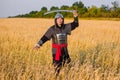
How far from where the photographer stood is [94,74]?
6332 millimetres

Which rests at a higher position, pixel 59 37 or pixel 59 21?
pixel 59 21

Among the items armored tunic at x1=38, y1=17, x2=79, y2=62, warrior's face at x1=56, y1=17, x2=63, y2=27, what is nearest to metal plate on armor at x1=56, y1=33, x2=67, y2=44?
armored tunic at x1=38, y1=17, x2=79, y2=62

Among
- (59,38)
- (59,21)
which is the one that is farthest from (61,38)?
(59,21)

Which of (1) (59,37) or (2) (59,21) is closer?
(2) (59,21)

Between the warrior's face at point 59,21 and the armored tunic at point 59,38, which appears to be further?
the armored tunic at point 59,38

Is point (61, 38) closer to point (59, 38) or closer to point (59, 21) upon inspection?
point (59, 38)

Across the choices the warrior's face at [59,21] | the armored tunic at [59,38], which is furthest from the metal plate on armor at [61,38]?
the warrior's face at [59,21]

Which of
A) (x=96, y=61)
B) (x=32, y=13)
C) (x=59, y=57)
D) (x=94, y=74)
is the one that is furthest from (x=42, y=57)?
(x=32, y=13)

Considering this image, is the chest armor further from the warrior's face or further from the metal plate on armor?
the warrior's face

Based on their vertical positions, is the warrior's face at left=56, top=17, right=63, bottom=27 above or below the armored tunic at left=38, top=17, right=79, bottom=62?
above

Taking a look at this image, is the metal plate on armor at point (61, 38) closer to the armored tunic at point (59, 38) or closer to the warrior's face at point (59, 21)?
the armored tunic at point (59, 38)

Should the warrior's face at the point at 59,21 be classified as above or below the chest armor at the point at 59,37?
above

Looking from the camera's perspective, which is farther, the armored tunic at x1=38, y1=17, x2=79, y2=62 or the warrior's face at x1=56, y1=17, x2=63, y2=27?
the armored tunic at x1=38, y1=17, x2=79, y2=62

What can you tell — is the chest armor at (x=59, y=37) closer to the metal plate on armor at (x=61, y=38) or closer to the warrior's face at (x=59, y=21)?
the metal plate on armor at (x=61, y=38)
